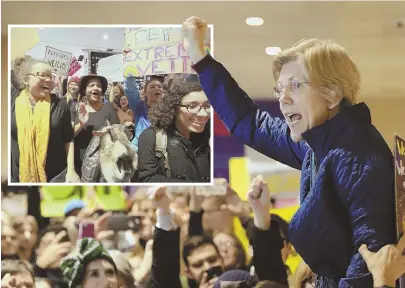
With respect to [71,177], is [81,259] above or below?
below

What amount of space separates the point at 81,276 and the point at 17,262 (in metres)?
0.24

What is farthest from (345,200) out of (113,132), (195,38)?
(113,132)

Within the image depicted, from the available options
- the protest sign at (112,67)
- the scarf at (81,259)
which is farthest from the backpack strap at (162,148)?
the scarf at (81,259)

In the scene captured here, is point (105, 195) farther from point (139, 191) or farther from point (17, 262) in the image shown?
point (17, 262)

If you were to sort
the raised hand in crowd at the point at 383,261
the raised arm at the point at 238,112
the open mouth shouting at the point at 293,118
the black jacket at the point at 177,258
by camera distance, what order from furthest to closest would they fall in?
the black jacket at the point at 177,258
the raised arm at the point at 238,112
the open mouth shouting at the point at 293,118
the raised hand in crowd at the point at 383,261

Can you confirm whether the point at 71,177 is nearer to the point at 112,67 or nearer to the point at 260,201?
the point at 112,67

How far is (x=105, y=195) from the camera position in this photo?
2.22m

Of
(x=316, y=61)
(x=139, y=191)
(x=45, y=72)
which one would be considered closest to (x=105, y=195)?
(x=139, y=191)

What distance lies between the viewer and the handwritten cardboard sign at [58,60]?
2.24m

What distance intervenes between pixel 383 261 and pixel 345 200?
15cm

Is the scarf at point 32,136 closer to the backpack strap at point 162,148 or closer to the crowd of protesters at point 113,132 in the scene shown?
the crowd of protesters at point 113,132

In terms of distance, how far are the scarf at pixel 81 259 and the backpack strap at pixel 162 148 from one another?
37cm

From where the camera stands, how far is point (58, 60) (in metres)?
2.24

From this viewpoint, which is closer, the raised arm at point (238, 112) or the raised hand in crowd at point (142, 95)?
the raised arm at point (238, 112)
